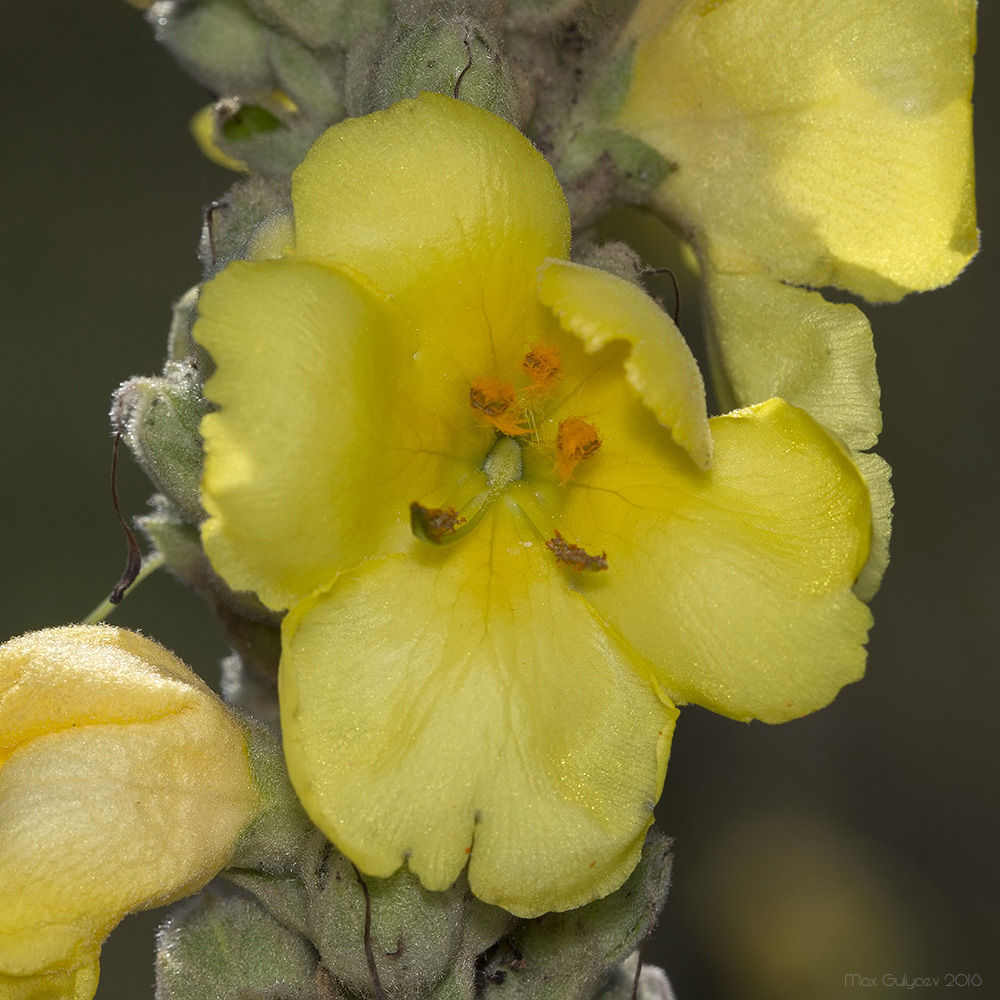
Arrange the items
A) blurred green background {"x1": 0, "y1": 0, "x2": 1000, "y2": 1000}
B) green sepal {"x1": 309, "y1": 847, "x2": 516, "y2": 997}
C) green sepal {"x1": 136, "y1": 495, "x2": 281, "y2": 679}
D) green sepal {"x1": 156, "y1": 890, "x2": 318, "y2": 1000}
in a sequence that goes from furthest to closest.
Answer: blurred green background {"x1": 0, "y1": 0, "x2": 1000, "y2": 1000}
green sepal {"x1": 136, "y1": 495, "x2": 281, "y2": 679}
green sepal {"x1": 156, "y1": 890, "x2": 318, "y2": 1000}
green sepal {"x1": 309, "y1": 847, "x2": 516, "y2": 997}

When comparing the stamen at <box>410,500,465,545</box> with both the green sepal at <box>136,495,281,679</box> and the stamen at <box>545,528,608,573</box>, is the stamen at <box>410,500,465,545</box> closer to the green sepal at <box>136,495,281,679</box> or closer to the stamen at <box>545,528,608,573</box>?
the stamen at <box>545,528,608,573</box>

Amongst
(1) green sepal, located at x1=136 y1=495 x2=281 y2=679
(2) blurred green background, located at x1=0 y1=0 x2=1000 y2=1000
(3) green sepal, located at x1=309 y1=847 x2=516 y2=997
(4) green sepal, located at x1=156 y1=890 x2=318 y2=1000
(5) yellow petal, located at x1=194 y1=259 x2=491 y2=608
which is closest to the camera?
(5) yellow petal, located at x1=194 y1=259 x2=491 y2=608

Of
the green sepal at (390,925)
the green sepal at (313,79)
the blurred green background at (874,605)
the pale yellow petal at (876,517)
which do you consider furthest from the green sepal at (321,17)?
the blurred green background at (874,605)

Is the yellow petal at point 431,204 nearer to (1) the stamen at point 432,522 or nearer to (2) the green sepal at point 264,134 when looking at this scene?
(1) the stamen at point 432,522

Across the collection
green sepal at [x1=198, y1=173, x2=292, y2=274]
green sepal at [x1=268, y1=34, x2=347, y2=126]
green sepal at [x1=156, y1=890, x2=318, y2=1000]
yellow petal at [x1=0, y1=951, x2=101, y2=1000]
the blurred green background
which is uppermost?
green sepal at [x1=268, y1=34, x2=347, y2=126]

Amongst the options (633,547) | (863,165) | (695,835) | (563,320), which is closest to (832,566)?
(633,547)

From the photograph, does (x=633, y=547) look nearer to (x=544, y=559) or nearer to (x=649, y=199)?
(x=544, y=559)

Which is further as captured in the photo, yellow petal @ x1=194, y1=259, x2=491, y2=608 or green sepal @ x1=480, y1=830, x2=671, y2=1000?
green sepal @ x1=480, y1=830, x2=671, y2=1000

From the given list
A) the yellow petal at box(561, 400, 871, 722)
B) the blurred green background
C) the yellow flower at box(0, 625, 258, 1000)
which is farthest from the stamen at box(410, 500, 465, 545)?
the blurred green background
